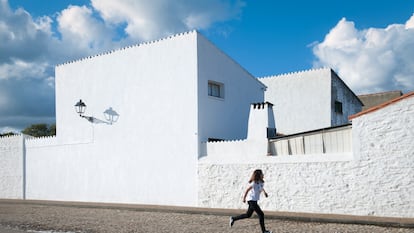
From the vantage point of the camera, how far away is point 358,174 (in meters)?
10.5

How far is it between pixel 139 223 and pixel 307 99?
13857 millimetres

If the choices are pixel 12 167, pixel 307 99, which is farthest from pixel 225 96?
pixel 12 167

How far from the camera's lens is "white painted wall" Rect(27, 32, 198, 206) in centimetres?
1415

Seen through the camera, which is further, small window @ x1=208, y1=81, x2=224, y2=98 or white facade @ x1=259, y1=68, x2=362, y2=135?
white facade @ x1=259, y1=68, x2=362, y2=135

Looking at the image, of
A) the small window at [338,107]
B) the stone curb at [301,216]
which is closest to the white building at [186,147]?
the stone curb at [301,216]

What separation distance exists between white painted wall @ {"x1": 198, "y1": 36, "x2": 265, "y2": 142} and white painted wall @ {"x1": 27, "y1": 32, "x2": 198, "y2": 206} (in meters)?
0.37

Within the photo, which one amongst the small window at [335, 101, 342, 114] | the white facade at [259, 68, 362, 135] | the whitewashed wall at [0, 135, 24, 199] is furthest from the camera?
the small window at [335, 101, 342, 114]

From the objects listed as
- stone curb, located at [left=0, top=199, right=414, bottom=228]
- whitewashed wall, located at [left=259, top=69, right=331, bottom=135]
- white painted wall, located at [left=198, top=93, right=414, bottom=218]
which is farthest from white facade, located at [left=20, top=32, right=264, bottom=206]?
whitewashed wall, located at [left=259, top=69, right=331, bottom=135]

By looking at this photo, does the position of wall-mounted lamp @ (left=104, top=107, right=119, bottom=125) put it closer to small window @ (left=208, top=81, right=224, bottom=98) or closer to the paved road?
the paved road

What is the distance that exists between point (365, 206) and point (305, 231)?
2518 millimetres

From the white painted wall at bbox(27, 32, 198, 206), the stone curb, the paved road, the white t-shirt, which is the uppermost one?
the white painted wall at bbox(27, 32, 198, 206)

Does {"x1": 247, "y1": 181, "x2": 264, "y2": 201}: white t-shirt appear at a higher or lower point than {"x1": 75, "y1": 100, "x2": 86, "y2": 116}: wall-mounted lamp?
lower

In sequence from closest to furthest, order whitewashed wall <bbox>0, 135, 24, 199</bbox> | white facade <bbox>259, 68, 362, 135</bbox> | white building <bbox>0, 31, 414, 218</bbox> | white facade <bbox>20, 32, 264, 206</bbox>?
1. white building <bbox>0, 31, 414, 218</bbox>
2. white facade <bbox>20, 32, 264, 206</bbox>
3. whitewashed wall <bbox>0, 135, 24, 199</bbox>
4. white facade <bbox>259, 68, 362, 135</bbox>

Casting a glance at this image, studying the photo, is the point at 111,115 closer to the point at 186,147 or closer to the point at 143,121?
the point at 143,121
